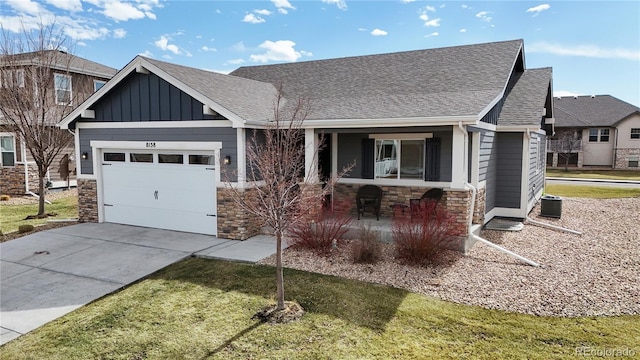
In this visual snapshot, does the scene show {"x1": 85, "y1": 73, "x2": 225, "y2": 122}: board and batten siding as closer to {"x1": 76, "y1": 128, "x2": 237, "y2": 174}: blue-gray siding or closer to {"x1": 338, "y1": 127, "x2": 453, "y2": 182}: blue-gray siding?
{"x1": 76, "y1": 128, "x2": 237, "y2": 174}: blue-gray siding

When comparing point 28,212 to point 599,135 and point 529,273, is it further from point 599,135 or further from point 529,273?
point 599,135

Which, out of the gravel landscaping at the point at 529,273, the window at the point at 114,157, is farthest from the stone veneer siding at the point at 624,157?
the window at the point at 114,157

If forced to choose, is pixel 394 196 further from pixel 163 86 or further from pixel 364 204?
pixel 163 86

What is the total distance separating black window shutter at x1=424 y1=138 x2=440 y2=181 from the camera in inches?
430

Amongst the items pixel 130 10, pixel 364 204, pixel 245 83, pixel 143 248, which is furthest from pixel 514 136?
pixel 130 10

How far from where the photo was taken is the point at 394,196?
37.9 feet

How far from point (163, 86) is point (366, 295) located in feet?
24.5

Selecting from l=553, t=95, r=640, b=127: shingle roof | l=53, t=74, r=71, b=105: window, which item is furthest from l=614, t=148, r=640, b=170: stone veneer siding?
l=53, t=74, r=71, b=105: window

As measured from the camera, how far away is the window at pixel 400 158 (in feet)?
36.8

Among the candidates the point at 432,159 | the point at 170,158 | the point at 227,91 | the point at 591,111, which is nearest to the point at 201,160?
the point at 170,158

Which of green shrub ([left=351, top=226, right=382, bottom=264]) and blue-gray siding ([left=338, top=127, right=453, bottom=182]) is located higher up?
blue-gray siding ([left=338, top=127, right=453, bottom=182])

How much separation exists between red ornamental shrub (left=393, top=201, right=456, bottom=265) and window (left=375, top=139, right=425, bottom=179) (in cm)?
305

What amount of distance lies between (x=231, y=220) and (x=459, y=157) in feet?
17.9

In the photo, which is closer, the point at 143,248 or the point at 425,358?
the point at 425,358
